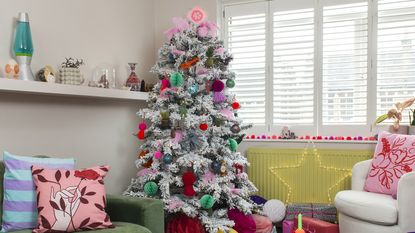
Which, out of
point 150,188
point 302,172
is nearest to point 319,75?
point 302,172

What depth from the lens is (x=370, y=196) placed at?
279 centimetres

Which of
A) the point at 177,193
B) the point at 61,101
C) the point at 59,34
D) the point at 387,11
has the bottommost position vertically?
the point at 177,193

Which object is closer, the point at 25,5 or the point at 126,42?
the point at 25,5

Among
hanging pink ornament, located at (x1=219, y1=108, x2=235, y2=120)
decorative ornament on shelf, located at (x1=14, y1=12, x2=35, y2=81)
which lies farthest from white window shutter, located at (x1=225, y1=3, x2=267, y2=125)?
decorative ornament on shelf, located at (x1=14, y1=12, x2=35, y2=81)

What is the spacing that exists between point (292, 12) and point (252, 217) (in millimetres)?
2013

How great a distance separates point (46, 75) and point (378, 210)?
2402 millimetres

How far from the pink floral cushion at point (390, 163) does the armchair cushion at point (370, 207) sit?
92mm

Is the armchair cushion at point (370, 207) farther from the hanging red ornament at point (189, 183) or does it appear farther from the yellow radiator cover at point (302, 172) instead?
the hanging red ornament at point (189, 183)

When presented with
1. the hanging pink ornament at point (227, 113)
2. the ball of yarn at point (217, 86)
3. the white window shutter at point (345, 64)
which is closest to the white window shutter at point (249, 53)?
the white window shutter at point (345, 64)

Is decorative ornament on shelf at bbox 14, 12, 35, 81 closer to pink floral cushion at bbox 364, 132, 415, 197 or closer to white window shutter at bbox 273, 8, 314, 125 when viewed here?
white window shutter at bbox 273, 8, 314, 125

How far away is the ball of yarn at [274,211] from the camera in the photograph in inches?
130

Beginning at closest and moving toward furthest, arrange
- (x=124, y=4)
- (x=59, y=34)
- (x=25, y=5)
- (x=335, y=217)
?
(x=25, y=5) → (x=59, y=34) → (x=335, y=217) → (x=124, y=4)

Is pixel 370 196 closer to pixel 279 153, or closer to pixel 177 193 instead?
pixel 279 153

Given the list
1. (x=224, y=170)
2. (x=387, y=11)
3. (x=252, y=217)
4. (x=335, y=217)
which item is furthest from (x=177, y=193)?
(x=387, y=11)
